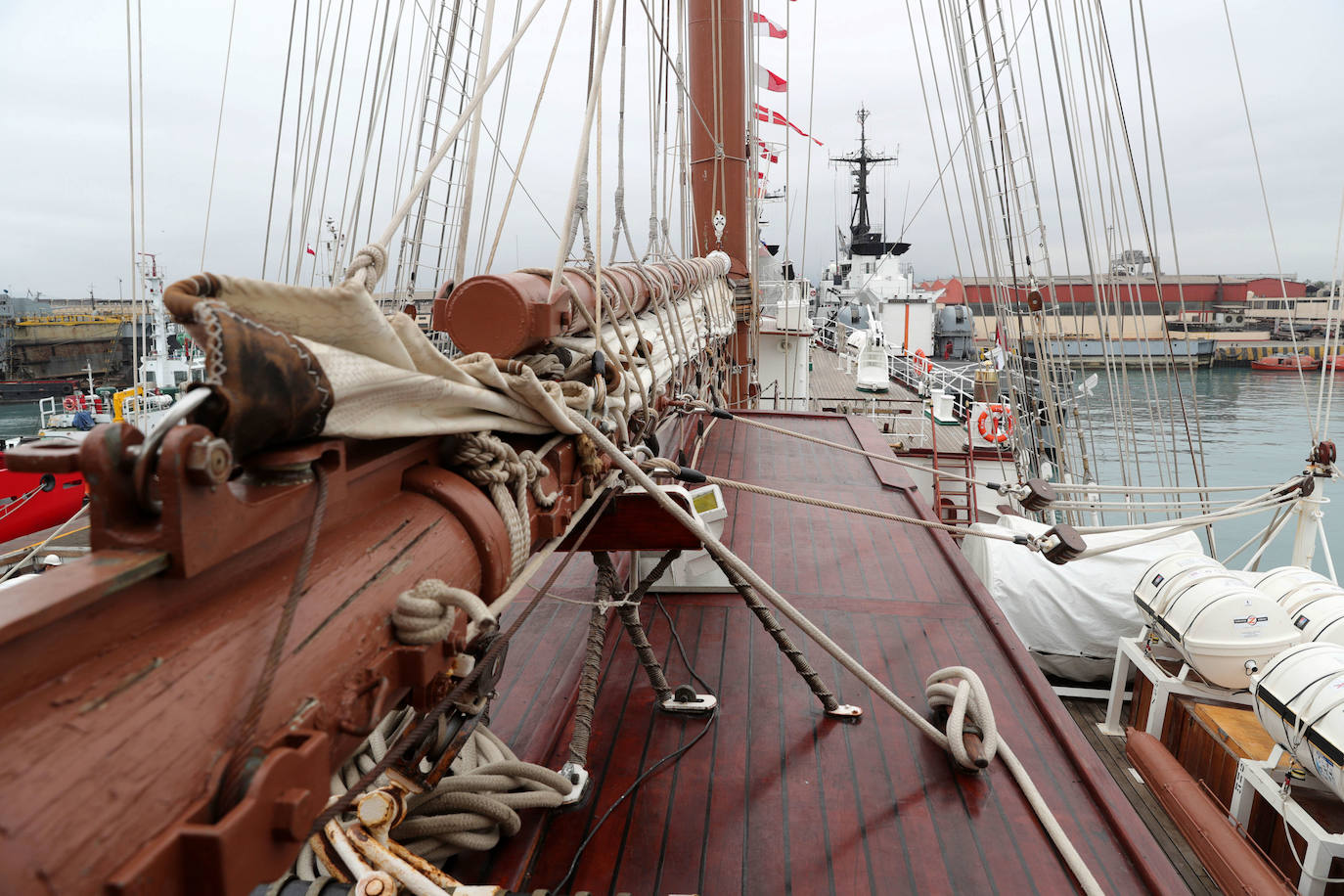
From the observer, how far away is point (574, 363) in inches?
71.7

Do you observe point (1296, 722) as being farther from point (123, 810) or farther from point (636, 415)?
point (123, 810)

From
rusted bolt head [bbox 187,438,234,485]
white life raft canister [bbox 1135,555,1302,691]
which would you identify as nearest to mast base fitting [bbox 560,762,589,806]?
rusted bolt head [bbox 187,438,234,485]

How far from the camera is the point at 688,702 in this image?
2.69 metres

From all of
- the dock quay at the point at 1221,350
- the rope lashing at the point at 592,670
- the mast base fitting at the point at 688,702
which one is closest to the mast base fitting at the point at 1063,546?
the mast base fitting at the point at 688,702

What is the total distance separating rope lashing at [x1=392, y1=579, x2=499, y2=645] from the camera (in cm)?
91

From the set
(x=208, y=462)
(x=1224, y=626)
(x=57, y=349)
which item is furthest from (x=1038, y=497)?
(x=57, y=349)

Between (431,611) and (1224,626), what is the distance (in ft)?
15.3

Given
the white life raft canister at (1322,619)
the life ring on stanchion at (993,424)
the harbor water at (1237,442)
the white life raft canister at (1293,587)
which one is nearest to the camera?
the white life raft canister at (1322,619)

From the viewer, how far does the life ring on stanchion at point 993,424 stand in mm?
11453

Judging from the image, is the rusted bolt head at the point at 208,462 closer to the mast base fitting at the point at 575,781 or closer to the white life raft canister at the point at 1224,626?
the mast base fitting at the point at 575,781

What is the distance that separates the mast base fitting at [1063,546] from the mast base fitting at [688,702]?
1.41 metres

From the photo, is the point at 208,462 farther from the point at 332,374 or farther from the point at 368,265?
the point at 368,265

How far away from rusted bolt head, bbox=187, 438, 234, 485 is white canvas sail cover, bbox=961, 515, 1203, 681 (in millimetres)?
5690

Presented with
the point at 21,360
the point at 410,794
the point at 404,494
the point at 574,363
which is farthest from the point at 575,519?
the point at 21,360
